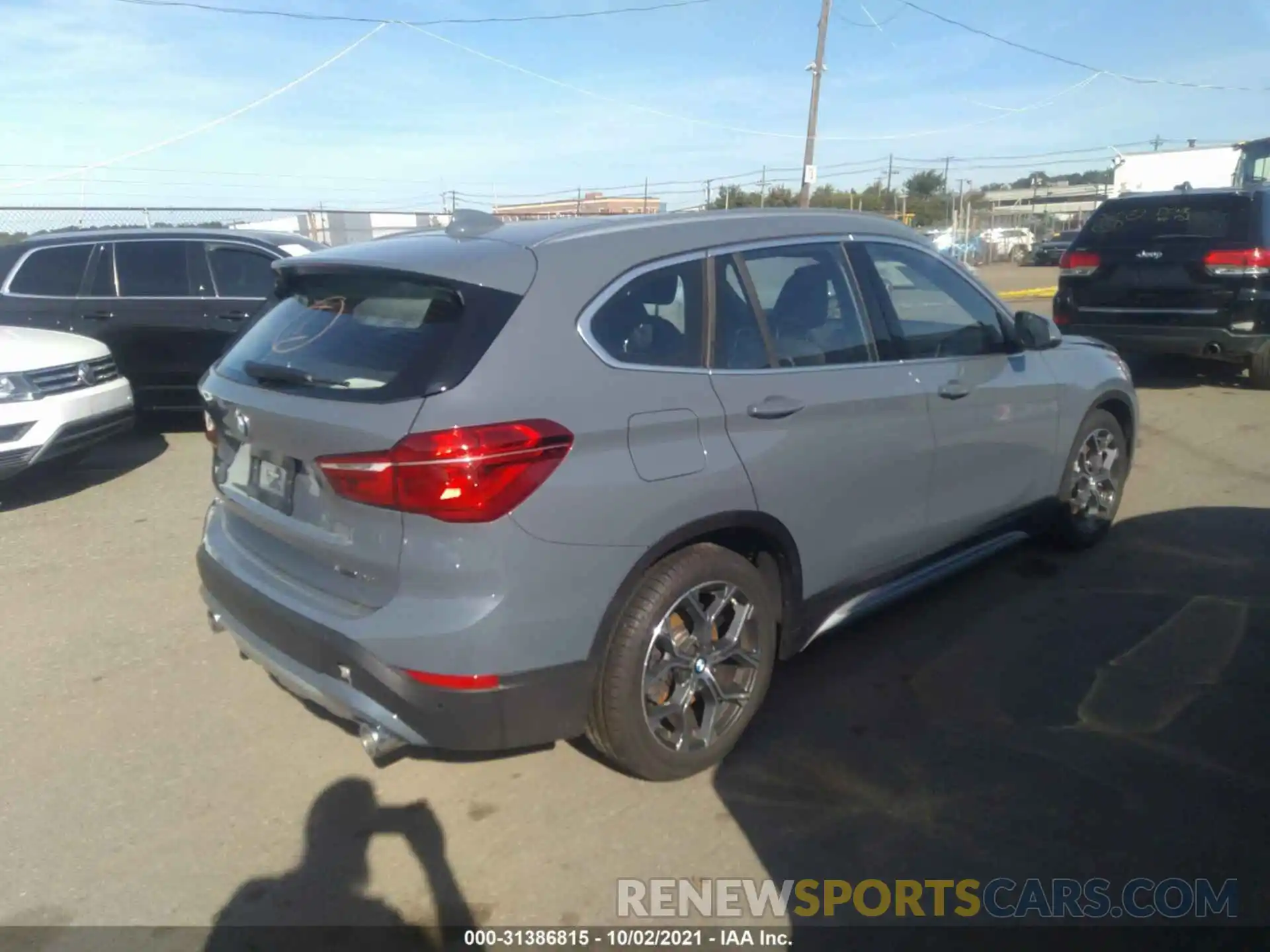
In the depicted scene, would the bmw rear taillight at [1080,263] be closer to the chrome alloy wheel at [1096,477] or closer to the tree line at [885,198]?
the chrome alloy wheel at [1096,477]

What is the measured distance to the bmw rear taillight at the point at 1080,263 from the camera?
372 inches

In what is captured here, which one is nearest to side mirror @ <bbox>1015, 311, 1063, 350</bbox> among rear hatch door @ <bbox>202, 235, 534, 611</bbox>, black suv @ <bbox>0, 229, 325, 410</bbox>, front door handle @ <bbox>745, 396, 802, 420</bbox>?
front door handle @ <bbox>745, 396, 802, 420</bbox>

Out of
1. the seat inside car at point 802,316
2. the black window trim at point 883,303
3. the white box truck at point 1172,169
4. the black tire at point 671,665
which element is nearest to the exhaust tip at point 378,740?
the black tire at point 671,665

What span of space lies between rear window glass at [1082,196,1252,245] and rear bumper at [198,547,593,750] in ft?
27.1

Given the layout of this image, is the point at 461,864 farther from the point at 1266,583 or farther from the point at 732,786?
the point at 1266,583

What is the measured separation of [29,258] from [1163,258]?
9624 millimetres

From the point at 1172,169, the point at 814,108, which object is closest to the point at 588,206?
the point at 814,108

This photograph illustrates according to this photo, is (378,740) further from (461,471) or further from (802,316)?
(802,316)

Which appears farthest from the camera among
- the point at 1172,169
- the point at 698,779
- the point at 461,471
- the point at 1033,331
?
the point at 1172,169

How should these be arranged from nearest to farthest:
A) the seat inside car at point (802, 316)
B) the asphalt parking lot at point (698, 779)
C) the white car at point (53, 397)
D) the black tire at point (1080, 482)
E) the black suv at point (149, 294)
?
1. the asphalt parking lot at point (698, 779)
2. the seat inside car at point (802, 316)
3. the black tire at point (1080, 482)
4. the white car at point (53, 397)
5. the black suv at point (149, 294)

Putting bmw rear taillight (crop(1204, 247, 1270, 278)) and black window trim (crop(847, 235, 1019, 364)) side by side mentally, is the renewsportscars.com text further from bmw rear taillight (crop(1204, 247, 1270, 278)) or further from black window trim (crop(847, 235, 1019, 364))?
bmw rear taillight (crop(1204, 247, 1270, 278))

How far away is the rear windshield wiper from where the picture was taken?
9.65 ft

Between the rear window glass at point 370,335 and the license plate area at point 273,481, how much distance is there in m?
0.24

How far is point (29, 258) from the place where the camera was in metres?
8.06
